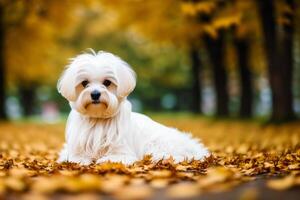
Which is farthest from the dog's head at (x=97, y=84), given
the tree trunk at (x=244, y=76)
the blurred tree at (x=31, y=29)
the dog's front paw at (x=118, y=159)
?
the tree trunk at (x=244, y=76)

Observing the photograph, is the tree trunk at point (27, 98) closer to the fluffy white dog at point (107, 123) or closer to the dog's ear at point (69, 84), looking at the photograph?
the fluffy white dog at point (107, 123)

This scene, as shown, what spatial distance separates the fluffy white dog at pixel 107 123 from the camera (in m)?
6.48

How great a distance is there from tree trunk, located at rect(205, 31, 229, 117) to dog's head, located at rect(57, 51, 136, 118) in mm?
17367

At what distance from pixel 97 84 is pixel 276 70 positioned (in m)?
10.6

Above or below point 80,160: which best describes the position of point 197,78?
above

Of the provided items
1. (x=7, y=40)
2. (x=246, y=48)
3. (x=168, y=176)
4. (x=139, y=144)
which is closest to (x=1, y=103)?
(x=7, y=40)

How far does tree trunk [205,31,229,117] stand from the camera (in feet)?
78.7

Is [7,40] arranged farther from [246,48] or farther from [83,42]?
[83,42]

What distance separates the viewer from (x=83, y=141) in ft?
22.5

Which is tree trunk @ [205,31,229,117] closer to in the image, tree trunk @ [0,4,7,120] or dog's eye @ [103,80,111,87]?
tree trunk @ [0,4,7,120]

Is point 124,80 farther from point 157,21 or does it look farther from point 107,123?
point 157,21

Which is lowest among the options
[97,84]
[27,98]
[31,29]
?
[97,84]

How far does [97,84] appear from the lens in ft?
21.3

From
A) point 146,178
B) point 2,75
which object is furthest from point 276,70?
point 2,75
